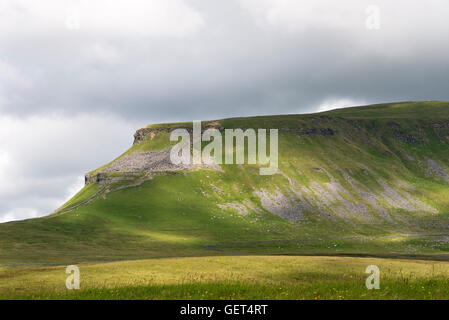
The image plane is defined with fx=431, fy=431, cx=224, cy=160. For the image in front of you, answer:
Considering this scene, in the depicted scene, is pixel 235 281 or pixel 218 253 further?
pixel 218 253

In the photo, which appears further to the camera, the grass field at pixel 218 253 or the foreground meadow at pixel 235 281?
the grass field at pixel 218 253

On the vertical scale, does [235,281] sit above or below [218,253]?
above

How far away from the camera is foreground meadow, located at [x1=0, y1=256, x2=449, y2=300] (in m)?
28.6

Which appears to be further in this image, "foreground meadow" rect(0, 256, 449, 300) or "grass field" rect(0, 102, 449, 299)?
"grass field" rect(0, 102, 449, 299)

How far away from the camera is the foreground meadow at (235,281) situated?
2856 cm

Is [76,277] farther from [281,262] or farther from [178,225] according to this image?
[178,225]

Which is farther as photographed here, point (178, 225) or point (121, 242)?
point (178, 225)

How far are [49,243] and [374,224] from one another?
133546mm

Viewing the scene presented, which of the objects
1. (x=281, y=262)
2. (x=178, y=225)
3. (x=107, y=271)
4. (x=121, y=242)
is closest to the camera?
(x=107, y=271)

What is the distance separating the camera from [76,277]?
1617 inches

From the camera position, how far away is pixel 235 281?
1432 inches

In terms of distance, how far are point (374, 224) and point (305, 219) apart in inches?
1188
